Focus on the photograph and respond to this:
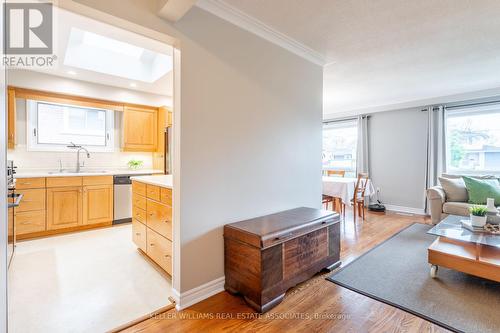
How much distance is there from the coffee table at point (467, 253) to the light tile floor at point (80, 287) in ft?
8.13

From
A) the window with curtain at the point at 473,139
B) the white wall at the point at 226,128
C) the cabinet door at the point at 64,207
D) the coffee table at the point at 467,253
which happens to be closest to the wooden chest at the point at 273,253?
the white wall at the point at 226,128

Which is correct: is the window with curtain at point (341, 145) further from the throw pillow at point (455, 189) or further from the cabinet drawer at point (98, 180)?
the cabinet drawer at point (98, 180)

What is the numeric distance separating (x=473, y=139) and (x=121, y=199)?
6.44 metres

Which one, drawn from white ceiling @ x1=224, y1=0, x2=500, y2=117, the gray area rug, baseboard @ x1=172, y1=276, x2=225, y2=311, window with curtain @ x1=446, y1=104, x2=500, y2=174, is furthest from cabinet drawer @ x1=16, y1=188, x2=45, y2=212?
window with curtain @ x1=446, y1=104, x2=500, y2=174

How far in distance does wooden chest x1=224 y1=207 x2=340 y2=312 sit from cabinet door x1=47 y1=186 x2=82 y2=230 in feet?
→ 9.30

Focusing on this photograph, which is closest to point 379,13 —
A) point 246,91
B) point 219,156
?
point 246,91

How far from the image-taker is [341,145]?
20.1ft

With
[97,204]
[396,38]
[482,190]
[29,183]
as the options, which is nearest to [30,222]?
[29,183]

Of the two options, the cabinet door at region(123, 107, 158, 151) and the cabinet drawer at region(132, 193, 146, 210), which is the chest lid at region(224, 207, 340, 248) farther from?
the cabinet door at region(123, 107, 158, 151)

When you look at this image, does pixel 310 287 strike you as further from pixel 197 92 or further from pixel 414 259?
pixel 197 92

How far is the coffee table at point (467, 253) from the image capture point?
1.93 m

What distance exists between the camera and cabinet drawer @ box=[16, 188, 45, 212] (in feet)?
10.2

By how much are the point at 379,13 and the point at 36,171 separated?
495 centimetres

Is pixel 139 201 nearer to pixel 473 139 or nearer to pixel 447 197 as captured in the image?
pixel 447 197
